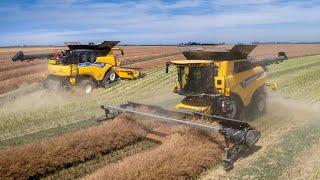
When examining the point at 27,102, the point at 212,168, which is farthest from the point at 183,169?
the point at 27,102

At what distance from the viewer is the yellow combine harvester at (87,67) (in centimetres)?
1806

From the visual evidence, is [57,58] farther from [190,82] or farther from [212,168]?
[212,168]

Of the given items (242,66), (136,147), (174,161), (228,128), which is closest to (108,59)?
(242,66)

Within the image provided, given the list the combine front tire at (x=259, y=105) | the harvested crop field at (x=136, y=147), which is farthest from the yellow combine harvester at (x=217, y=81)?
the harvested crop field at (x=136, y=147)

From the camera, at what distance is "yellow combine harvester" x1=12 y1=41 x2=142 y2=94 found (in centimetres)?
1806

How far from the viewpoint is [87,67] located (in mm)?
18547

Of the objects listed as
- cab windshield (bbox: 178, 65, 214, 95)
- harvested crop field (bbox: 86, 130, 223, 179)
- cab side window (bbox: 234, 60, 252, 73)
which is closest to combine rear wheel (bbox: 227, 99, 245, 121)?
cab windshield (bbox: 178, 65, 214, 95)

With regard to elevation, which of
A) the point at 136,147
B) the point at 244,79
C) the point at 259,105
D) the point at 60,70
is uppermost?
the point at 244,79

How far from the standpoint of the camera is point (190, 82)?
11188 mm

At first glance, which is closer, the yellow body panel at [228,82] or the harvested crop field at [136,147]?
the harvested crop field at [136,147]

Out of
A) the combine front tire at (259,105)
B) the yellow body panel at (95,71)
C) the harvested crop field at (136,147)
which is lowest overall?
the harvested crop field at (136,147)

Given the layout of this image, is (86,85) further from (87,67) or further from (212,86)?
(212,86)

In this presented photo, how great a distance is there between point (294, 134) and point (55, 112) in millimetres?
8533

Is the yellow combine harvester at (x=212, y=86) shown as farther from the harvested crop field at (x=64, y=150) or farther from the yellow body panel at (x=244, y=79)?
the harvested crop field at (x=64, y=150)
